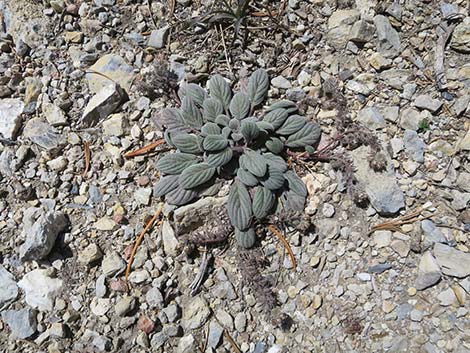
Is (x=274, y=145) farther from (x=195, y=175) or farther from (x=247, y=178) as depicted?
(x=195, y=175)

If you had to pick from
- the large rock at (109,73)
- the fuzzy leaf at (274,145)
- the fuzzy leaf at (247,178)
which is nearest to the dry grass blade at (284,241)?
the fuzzy leaf at (247,178)

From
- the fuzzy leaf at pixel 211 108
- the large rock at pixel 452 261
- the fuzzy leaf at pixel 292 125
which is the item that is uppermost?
the fuzzy leaf at pixel 211 108

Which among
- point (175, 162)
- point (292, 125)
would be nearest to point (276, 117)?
point (292, 125)

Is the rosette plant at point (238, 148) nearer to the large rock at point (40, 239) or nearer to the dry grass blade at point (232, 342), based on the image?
the dry grass blade at point (232, 342)

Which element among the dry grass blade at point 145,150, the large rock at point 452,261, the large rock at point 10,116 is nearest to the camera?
the large rock at point 452,261

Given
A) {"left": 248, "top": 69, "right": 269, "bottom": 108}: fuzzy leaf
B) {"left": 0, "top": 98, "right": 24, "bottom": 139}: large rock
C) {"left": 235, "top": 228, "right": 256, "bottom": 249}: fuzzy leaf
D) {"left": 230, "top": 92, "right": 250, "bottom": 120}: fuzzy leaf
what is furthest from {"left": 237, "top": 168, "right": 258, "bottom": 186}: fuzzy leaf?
{"left": 0, "top": 98, "right": 24, "bottom": 139}: large rock

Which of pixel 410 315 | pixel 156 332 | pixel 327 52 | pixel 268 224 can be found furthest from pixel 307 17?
pixel 156 332

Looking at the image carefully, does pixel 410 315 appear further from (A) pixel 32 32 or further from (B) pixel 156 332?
(A) pixel 32 32
